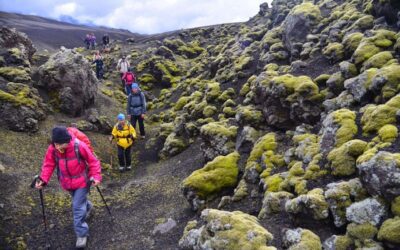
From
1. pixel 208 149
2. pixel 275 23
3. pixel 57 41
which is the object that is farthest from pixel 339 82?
pixel 57 41

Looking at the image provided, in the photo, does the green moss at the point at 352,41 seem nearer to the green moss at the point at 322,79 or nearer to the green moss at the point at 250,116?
the green moss at the point at 322,79

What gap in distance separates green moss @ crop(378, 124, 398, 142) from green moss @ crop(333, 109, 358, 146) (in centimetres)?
130

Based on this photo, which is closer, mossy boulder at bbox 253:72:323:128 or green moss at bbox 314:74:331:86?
mossy boulder at bbox 253:72:323:128

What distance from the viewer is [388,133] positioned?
1227 centimetres

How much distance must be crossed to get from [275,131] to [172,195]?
610 cm

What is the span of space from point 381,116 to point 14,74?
2544 centimetres

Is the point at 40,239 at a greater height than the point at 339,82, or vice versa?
the point at 339,82

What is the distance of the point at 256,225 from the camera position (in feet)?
35.5

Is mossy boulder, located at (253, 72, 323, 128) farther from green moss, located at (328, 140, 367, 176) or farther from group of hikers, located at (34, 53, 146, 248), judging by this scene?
group of hikers, located at (34, 53, 146, 248)

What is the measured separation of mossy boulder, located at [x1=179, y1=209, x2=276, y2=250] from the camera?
33.2ft

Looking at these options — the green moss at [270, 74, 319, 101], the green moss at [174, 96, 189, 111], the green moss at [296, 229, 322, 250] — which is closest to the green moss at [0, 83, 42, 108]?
the green moss at [174, 96, 189, 111]

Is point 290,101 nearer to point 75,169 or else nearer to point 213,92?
point 75,169

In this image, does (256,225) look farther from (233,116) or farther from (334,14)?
(334,14)

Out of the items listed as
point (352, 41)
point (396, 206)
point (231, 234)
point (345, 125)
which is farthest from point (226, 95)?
point (396, 206)
